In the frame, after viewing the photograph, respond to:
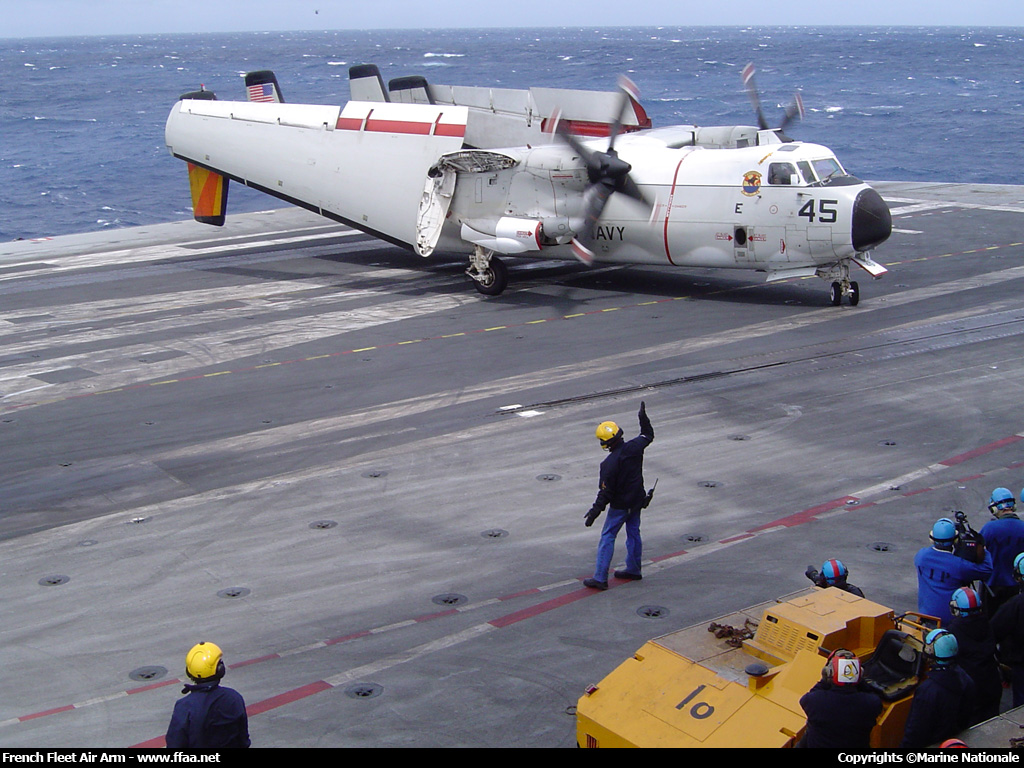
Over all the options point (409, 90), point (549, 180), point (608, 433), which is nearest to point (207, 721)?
point (608, 433)

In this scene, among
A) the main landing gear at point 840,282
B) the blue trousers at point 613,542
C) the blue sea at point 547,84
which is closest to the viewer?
the blue trousers at point 613,542

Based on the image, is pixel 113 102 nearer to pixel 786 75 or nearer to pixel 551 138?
pixel 786 75

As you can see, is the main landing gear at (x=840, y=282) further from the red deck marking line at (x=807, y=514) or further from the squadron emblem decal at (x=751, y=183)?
the red deck marking line at (x=807, y=514)

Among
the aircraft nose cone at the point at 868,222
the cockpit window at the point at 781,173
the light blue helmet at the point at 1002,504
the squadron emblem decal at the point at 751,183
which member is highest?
the cockpit window at the point at 781,173

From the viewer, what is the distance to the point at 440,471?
57.7 feet

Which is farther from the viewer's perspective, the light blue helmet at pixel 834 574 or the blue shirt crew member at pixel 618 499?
the blue shirt crew member at pixel 618 499

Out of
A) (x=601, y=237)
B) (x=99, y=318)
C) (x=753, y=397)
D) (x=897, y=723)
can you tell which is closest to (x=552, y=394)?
(x=753, y=397)

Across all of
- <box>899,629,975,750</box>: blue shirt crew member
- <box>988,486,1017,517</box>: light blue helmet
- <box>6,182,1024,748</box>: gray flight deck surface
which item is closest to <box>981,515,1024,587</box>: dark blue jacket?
<box>988,486,1017,517</box>: light blue helmet

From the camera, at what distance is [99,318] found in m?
29.6

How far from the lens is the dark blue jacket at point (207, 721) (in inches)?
313

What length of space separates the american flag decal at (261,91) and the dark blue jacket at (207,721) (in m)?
33.5

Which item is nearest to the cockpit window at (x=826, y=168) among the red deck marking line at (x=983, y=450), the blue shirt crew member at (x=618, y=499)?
the red deck marking line at (x=983, y=450)

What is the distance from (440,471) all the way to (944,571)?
9224 mm

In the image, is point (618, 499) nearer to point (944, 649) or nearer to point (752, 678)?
point (752, 678)
